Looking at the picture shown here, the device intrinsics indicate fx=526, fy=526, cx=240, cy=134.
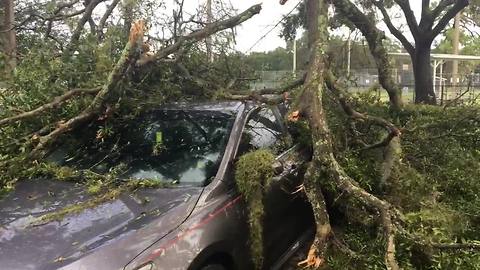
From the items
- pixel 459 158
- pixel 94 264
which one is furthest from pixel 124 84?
pixel 459 158

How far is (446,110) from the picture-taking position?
6.06m

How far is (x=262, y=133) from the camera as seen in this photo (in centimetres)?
455

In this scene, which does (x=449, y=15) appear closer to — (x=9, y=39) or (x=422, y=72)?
(x=422, y=72)

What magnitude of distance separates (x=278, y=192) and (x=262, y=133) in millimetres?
613

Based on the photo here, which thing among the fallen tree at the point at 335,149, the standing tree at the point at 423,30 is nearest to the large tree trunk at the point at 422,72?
the standing tree at the point at 423,30

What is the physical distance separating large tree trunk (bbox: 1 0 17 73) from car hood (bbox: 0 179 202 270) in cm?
259

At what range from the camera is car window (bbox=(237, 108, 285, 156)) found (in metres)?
4.16

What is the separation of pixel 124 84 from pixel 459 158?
329cm

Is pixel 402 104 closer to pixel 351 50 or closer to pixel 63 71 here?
pixel 351 50

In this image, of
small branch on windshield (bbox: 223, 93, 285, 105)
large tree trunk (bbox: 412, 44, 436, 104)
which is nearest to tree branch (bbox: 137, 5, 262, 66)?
small branch on windshield (bbox: 223, 93, 285, 105)

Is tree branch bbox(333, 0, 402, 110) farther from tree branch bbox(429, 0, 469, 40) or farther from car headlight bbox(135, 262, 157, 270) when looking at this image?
tree branch bbox(429, 0, 469, 40)

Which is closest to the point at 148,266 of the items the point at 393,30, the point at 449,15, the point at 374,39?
the point at 374,39

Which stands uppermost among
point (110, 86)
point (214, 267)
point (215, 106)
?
point (110, 86)

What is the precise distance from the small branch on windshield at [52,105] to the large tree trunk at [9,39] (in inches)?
51.5
